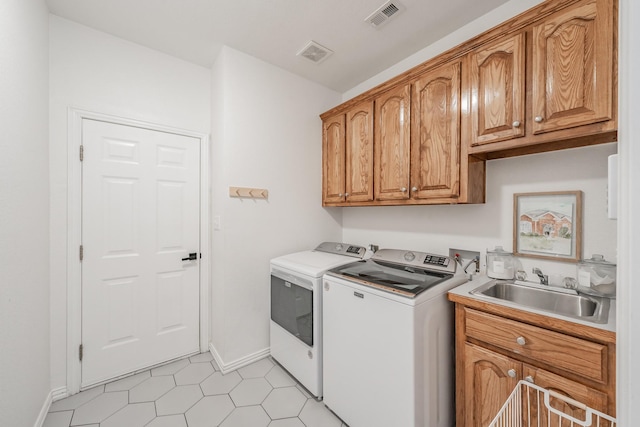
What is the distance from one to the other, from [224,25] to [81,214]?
1756 millimetres

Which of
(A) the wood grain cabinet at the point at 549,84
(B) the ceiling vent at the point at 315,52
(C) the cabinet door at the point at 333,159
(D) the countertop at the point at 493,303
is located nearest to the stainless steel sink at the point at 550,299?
(D) the countertop at the point at 493,303

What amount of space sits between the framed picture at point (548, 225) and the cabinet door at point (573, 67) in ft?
1.56

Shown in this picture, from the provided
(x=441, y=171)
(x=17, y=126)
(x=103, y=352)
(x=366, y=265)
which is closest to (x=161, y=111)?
(x=17, y=126)

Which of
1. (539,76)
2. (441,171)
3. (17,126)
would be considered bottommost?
(441,171)

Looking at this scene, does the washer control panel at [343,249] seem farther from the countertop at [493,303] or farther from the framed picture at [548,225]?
the framed picture at [548,225]

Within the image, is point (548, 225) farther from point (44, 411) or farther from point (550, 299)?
point (44, 411)

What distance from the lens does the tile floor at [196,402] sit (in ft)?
5.33

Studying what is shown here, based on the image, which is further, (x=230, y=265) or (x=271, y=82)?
(x=271, y=82)

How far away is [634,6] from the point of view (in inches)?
14.6

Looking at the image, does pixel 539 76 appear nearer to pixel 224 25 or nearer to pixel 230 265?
pixel 224 25

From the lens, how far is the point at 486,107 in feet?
5.01

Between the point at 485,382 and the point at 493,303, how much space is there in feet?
1.41

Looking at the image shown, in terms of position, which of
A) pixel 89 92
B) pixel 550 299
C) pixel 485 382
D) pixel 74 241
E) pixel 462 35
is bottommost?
pixel 485 382

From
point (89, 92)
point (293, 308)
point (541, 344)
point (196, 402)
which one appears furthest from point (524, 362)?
point (89, 92)
